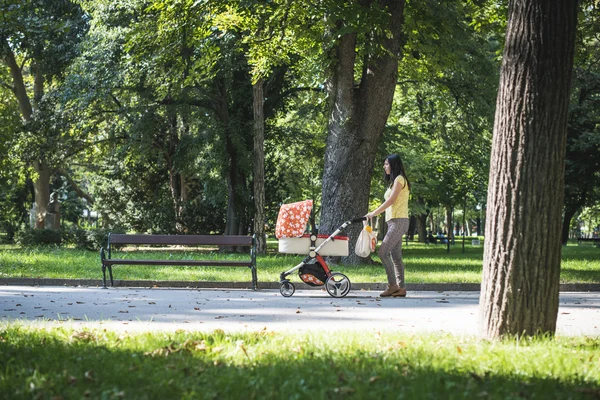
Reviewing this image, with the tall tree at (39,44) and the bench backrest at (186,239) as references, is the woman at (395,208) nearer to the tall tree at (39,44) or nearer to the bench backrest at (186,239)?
the bench backrest at (186,239)

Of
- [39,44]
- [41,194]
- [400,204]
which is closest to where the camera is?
[400,204]

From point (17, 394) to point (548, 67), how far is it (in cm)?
490

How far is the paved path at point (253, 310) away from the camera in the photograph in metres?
9.12

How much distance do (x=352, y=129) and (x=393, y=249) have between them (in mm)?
7617

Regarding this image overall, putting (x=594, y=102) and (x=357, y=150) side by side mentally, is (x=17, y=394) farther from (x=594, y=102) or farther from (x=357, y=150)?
(x=594, y=102)

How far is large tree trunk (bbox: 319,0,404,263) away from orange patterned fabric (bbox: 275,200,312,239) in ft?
22.8

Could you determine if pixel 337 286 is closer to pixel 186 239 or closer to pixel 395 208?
pixel 395 208

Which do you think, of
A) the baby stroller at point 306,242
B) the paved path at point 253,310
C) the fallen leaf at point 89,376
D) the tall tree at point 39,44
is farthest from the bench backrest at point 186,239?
the fallen leaf at point 89,376

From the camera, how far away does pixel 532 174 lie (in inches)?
274

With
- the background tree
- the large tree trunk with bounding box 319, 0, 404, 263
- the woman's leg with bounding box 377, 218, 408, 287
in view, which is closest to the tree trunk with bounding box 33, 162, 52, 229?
the background tree

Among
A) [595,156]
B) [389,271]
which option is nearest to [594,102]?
[595,156]

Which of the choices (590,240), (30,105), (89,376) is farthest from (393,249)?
(590,240)

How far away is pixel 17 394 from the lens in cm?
496

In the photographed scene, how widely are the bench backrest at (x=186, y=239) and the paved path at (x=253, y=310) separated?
100 centimetres
